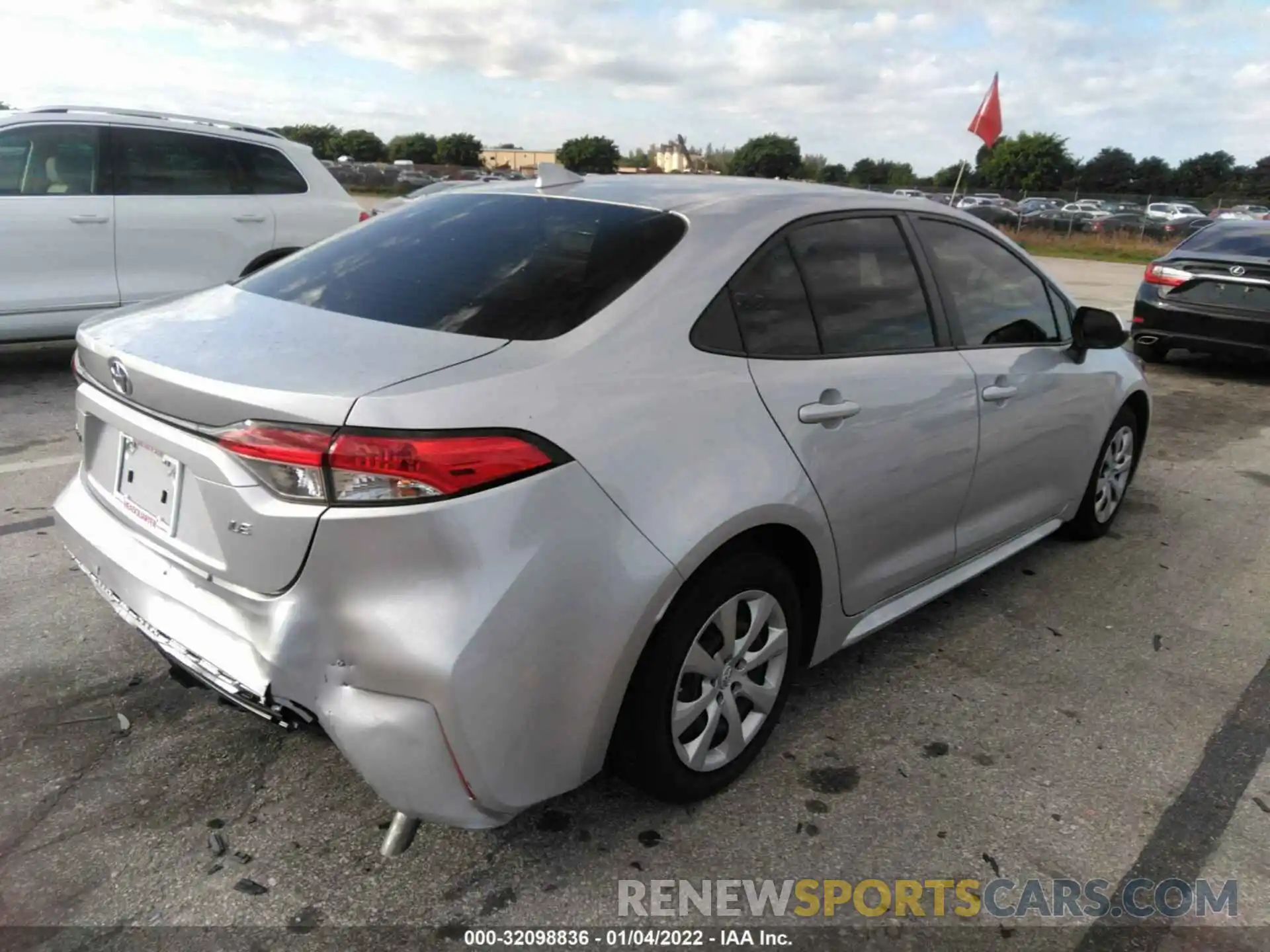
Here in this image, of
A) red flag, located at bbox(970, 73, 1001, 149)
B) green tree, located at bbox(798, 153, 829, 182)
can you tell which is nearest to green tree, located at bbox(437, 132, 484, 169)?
green tree, located at bbox(798, 153, 829, 182)

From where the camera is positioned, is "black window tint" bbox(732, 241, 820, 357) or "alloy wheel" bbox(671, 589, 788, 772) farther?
"black window tint" bbox(732, 241, 820, 357)

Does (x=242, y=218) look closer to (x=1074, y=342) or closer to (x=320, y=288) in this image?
(x=320, y=288)

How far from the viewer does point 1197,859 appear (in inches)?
97.1

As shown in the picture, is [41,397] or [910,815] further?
[41,397]

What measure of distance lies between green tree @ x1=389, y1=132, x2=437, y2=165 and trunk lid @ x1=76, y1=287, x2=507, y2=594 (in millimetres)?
71797

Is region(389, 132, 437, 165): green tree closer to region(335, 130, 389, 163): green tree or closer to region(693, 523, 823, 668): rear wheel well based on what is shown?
region(335, 130, 389, 163): green tree

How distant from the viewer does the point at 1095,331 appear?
12.7 feet

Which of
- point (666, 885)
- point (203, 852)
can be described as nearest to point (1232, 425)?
point (666, 885)

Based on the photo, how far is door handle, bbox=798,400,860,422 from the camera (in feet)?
8.41

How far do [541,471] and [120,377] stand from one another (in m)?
1.10

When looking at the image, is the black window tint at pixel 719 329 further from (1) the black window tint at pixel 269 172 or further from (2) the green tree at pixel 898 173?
(2) the green tree at pixel 898 173

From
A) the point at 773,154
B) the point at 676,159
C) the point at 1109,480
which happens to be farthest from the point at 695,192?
the point at 773,154

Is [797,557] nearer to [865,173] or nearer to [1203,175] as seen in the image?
[865,173]

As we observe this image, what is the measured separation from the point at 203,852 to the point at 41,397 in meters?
5.12
